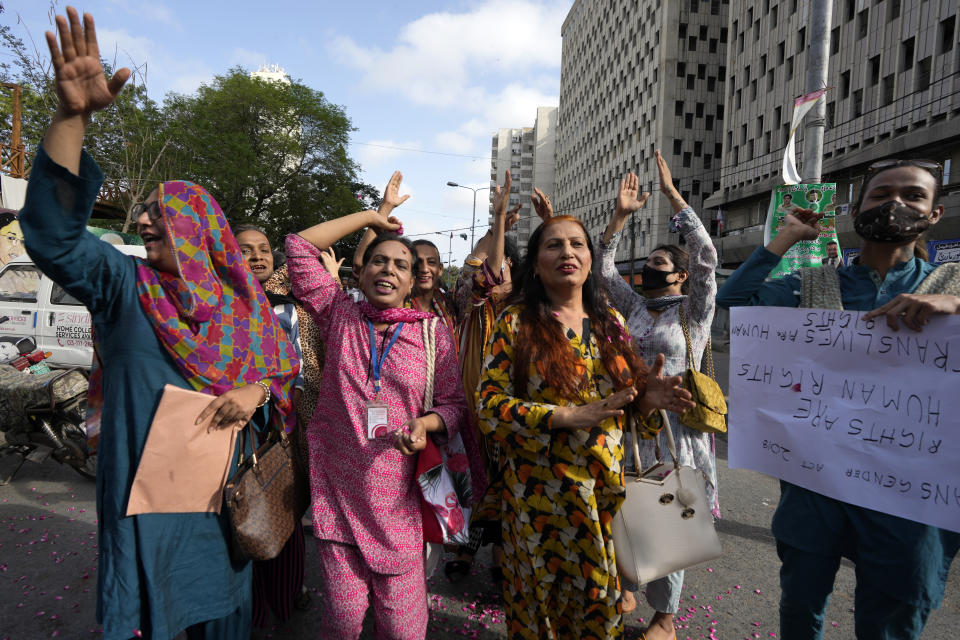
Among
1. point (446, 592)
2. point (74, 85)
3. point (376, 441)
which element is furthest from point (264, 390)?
point (446, 592)

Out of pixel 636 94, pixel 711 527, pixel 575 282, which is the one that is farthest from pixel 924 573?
pixel 636 94

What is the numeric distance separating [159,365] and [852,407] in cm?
235

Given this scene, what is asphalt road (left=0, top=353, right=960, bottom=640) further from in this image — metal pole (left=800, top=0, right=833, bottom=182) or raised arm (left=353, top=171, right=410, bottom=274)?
metal pole (left=800, top=0, right=833, bottom=182)

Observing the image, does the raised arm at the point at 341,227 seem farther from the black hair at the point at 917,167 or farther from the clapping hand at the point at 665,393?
the black hair at the point at 917,167

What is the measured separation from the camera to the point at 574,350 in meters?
1.95

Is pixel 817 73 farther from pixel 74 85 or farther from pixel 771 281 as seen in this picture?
pixel 74 85

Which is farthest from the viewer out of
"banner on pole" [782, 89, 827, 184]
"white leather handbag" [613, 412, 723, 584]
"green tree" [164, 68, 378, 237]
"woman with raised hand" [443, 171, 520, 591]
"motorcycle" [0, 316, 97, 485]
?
"green tree" [164, 68, 378, 237]

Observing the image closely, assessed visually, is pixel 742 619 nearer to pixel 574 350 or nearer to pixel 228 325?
pixel 574 350

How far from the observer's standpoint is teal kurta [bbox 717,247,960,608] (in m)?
1.63

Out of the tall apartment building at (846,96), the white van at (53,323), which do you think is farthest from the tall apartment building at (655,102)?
the white van at (53,323)

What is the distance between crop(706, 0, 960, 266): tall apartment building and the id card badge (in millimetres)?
19085

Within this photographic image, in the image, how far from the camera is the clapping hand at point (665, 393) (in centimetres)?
179

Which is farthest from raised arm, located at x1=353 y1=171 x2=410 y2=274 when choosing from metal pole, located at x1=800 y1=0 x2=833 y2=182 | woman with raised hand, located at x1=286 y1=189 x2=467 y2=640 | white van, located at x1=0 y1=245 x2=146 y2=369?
white van, located at x1=0 y1=245 x2=146 y2=369

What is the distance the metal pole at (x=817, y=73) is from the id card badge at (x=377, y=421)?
17.3ft
